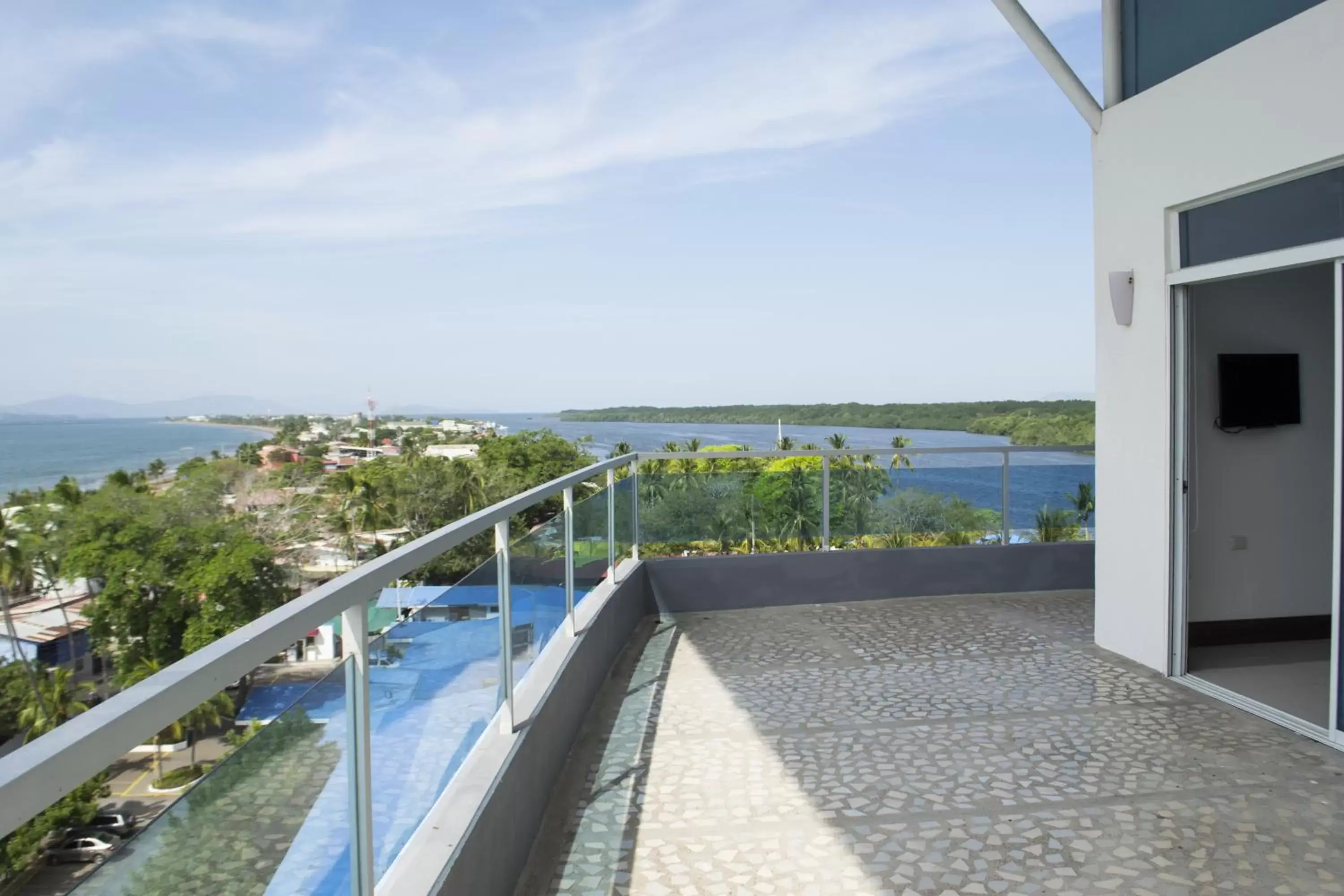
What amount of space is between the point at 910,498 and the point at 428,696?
218 inches

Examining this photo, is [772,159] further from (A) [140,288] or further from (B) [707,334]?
(A) [140,288]

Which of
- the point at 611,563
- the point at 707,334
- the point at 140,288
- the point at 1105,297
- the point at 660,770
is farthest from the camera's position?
the point at 140,288

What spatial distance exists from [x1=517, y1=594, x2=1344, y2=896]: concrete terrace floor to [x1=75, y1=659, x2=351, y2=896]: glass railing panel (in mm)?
1375

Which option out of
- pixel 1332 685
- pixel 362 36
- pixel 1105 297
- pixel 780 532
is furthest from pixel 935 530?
pixel 362 36

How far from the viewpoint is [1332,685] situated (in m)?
3.71

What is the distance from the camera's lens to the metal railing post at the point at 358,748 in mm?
1566

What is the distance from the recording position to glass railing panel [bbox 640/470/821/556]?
22.4 ft

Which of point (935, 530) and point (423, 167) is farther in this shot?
point (423, 167)

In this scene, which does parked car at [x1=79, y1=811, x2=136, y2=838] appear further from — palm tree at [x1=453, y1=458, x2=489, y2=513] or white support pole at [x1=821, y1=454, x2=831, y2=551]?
palm tree at [x1=453, y1=458, x2=489, y2=513]

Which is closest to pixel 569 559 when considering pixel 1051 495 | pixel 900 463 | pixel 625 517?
pixel 625 517

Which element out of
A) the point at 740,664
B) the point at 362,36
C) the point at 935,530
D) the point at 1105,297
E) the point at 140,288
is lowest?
the point at 740,664

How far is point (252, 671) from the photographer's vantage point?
1186 millimetres

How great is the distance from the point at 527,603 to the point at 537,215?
55.2m

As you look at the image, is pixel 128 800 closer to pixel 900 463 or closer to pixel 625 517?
pixel 625 517
